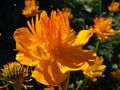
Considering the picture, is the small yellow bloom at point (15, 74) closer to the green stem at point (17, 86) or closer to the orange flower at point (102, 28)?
the green stem at point (17, 86)

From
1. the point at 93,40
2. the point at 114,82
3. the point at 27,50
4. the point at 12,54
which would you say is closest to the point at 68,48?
the point at 27,50

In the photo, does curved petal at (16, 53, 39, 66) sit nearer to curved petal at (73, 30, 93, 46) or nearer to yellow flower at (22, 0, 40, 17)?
curved petal at (73, 30, 93, 46)

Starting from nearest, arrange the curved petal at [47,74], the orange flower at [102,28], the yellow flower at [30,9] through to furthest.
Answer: the curved petal at [47,74], the orange flower at [102,28], the yellow flower at [30,9]

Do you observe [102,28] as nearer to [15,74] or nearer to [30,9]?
[30,9]

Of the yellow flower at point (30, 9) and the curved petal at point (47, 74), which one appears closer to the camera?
the curved petal at point (47, 74)

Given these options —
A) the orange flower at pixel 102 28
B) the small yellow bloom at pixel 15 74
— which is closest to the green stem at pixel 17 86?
the small yellow bloom at pixel 15 74

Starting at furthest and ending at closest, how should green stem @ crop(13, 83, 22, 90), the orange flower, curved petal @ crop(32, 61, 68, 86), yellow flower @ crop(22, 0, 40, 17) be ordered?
1. yellow flower @ crop(22, 0, 40, 17)
2. the orange flower
3. green stem @ crop(13, 83, 22, 90)
4. curved petal @ crop(32, 61, 68, 86)

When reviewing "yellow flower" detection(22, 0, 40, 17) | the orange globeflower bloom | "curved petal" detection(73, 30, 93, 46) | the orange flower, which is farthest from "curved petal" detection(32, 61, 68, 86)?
"yellow flower" detection(22, 0, 40, 17)
